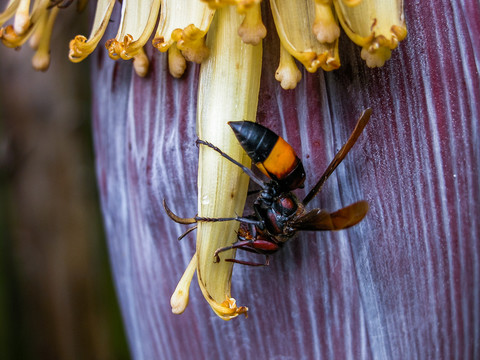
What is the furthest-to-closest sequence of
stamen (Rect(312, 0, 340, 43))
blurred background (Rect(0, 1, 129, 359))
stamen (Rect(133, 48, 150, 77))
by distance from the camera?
blurred background (Rect(0, 1, 129, 359)) → stamen (Rect(133, 48, 150, 77)) → stamen (Rect(312, 0, 340, 43))

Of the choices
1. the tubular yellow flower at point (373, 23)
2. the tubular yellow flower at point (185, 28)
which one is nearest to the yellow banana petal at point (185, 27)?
the tubular yellow flower at point (185, 28)

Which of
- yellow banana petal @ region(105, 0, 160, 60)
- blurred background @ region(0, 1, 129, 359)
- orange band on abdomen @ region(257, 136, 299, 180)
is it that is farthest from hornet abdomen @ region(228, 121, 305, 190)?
blurred background @ region(0, 1, 129, 359)

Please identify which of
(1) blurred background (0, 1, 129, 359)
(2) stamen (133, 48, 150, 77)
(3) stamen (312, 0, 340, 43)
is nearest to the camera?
(3) stamen (312, 0, 340, 43)

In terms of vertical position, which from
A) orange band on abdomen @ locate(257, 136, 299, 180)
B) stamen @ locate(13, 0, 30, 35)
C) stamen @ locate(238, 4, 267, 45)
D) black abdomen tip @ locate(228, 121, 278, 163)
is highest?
stamen @ locate(13, 0, 30, 35)

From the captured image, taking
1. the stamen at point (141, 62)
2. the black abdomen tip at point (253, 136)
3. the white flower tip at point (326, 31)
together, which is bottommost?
the black abdomen tip at point (253, 136)

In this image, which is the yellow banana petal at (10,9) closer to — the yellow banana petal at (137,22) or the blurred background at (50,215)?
the yellow banana petal at (137,22)

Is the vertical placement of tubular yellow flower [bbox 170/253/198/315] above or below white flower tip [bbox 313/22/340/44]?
below

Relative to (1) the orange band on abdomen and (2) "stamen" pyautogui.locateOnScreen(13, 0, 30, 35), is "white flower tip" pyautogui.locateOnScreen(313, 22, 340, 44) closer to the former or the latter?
(1) the orange band on abdomen

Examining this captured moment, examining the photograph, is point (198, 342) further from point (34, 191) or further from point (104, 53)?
point (34, 191)
